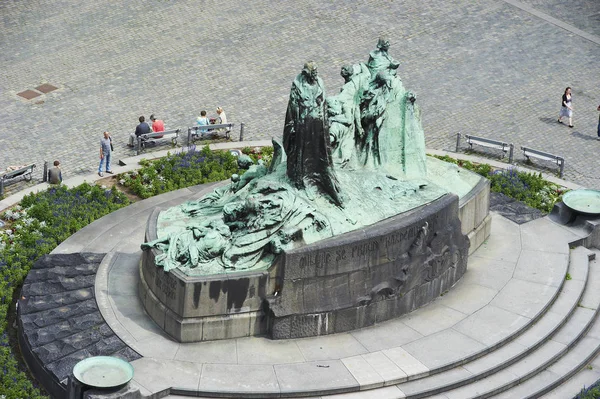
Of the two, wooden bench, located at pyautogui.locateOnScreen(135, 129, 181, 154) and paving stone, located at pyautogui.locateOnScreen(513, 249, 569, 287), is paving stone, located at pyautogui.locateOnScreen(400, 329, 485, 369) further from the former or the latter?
wooden bench, located at pyautogui.locateOnScreen(135, 129, 181, 154)

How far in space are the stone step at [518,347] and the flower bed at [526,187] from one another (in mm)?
3898

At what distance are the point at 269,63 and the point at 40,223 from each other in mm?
12925

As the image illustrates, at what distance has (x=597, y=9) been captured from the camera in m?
45.7

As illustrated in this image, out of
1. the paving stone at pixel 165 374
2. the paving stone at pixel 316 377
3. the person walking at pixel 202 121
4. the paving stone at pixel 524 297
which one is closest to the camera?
the paving stone at pixel 165 374

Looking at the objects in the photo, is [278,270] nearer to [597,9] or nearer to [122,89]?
[122,89]

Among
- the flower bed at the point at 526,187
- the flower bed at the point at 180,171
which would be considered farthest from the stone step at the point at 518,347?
the flower bed at the point at 180,171

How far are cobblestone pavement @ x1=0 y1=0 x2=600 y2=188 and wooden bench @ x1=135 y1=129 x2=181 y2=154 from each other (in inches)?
17.6

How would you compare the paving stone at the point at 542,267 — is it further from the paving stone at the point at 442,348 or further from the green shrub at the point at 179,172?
the green shrub at the point at 179,172

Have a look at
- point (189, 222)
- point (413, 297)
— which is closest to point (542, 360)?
point (413, 297)

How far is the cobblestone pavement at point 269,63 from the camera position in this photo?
3650 centimetres

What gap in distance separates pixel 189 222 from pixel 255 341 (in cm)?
322

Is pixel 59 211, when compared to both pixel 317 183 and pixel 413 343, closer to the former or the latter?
pixel 317 183

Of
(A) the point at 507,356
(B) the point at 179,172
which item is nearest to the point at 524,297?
(A) the point at 507,356

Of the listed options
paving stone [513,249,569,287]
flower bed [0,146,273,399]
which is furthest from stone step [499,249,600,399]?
flower bed [0,146,273,399]
